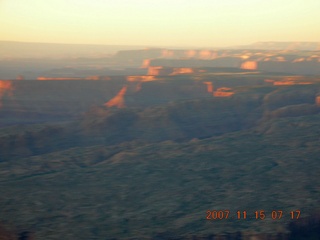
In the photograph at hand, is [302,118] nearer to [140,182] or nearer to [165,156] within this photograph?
[165,156]

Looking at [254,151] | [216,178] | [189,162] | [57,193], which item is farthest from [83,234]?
[254,151]
